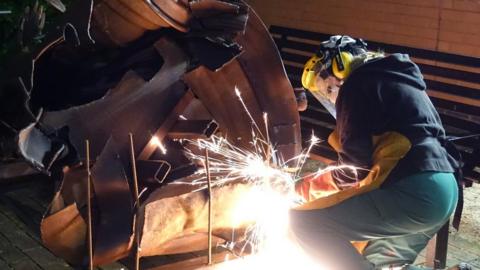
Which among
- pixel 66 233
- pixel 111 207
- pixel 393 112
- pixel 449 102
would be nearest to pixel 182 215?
pixel 111 207

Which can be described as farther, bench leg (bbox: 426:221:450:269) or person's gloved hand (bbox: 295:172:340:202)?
bench leg (bbox: 426:221:450:269)

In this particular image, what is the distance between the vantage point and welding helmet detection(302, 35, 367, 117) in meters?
4.13

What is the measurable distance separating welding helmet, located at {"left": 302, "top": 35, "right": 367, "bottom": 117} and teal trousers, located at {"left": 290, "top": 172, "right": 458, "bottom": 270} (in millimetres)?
859

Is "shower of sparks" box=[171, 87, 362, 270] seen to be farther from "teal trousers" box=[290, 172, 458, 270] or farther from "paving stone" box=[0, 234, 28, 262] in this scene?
"paving stone" box=[0, 234, 28, 262]

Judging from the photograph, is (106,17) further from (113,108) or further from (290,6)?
(290,6)

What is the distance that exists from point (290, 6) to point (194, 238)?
8.13 meters

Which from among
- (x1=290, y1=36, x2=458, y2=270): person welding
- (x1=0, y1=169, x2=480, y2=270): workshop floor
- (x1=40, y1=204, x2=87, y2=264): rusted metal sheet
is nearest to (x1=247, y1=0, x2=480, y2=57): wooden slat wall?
(x1=0, y1=169, x2=480, y2=270): workshop floor

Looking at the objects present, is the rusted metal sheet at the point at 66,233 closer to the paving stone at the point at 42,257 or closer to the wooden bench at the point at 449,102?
the paving stone at the point at 42,257

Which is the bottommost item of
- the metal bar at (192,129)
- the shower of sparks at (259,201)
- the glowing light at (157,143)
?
the shower of sparks at (259,201)

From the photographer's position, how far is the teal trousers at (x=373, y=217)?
3801mm

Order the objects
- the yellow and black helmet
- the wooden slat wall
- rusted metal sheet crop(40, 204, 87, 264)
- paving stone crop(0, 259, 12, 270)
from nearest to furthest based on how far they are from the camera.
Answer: rusted metal sheet crop(40, 204, 87, 264) → the yellow and black helmet → paving stone crop(0, 259, 12, 270) → the wooden slat wall

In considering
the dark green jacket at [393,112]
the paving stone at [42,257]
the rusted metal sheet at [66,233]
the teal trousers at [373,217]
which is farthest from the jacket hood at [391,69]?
the paving stone at [42,257]

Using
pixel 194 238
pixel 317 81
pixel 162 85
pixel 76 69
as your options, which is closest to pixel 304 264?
pixel 194 238

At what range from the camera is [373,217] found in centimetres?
392
